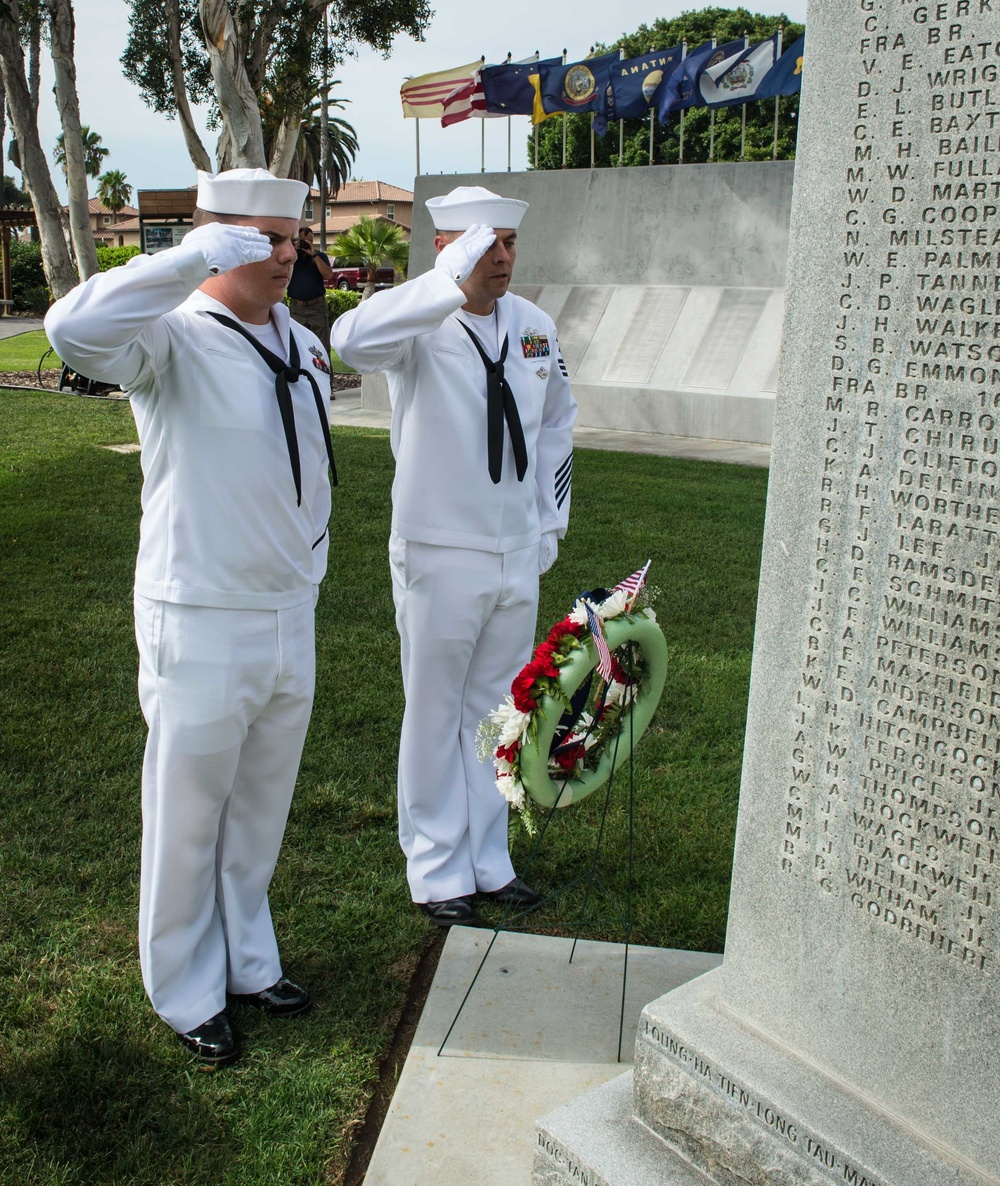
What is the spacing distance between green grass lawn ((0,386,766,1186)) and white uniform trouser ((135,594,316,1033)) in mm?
197

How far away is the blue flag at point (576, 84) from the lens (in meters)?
17.9

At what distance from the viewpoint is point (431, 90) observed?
61.2ft

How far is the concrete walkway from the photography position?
1241 cm

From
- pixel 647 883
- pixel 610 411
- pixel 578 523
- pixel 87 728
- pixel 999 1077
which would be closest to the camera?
pixel 999 1077

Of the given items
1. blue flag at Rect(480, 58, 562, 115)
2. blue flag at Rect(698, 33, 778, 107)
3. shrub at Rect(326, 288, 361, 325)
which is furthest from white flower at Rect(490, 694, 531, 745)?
shrub at Rect(326, 288, 361, 325)

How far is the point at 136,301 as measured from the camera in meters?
2.57

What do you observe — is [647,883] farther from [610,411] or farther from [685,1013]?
[610,411]

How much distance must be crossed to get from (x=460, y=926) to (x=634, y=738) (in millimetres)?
908

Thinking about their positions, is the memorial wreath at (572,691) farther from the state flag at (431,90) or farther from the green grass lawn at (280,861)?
the state flag at (431,90)

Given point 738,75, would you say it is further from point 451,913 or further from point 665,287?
point 451,913

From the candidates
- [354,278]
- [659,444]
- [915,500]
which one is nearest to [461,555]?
[915,500]

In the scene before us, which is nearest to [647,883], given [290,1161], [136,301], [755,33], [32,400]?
[290,1161]

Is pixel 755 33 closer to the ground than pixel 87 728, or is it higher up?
higher up

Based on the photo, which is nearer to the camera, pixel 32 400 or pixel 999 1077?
pixel 999 1077
